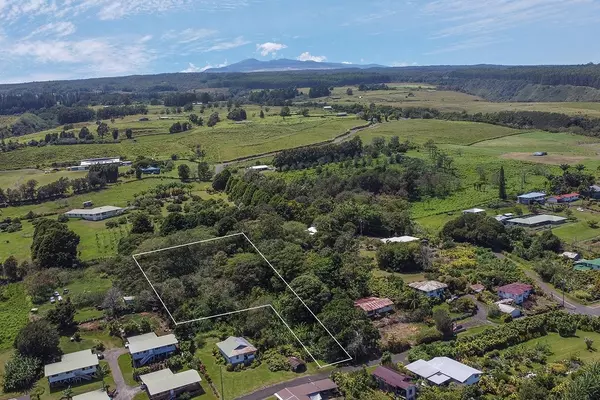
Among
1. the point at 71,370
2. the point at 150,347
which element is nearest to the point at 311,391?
the point at 150,347

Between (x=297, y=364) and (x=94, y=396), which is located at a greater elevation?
(x=94, y=396)

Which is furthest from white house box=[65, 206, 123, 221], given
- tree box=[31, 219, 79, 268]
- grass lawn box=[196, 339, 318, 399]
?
grass lawn box=[196, 339, 318, 399]

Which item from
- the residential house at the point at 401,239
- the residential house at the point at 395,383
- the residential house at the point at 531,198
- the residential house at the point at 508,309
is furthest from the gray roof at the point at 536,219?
the residential house at the point at 395,383

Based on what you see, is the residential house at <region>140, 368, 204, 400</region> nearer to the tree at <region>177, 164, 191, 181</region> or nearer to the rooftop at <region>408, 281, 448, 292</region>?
the rooftop at <region>408, 281, 448, 292</region>

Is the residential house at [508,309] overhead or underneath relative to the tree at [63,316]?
underneath

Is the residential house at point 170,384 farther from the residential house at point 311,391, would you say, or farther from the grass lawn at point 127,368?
the residential house at point 311,391

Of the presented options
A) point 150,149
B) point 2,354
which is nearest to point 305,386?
point 2,354

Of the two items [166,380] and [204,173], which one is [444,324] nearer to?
[166,380]
